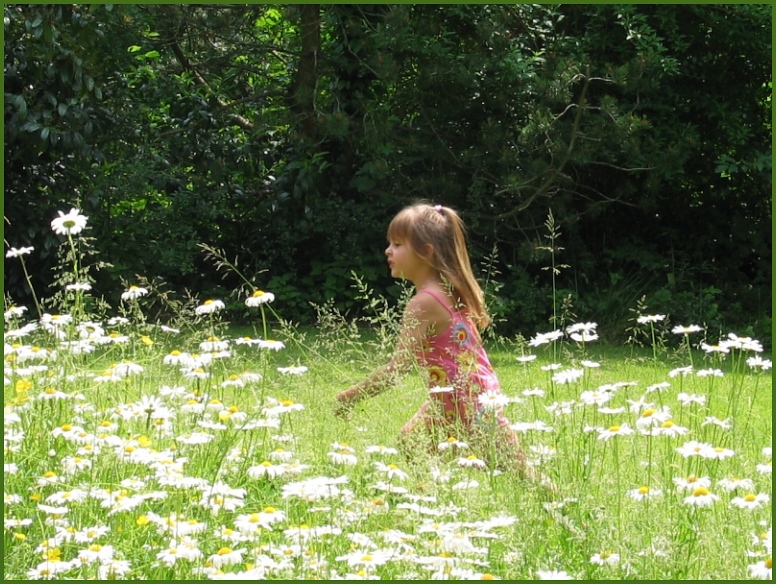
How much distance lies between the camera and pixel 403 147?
29.9 feet

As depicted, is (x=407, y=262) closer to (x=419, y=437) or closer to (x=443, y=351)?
(x=443, y=351)

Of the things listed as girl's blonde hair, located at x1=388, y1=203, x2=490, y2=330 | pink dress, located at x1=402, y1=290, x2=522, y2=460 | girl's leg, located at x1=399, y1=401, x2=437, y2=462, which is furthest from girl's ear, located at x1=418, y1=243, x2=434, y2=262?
girl's leg, located at x1=399, y1=401, x2=437, y2=462

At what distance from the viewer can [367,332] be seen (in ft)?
28.3

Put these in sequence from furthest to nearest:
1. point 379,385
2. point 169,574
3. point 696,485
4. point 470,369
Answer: point 379,385 → point 470,369 → point 696,485 → point 169,574

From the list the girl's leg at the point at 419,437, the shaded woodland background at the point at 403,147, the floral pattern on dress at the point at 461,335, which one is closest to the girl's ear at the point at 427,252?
the floral pattern on dress at the point at 461,335

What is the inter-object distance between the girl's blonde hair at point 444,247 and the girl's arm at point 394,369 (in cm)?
41

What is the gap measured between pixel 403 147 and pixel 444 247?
209 inches

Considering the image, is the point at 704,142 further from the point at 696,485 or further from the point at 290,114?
the point at 696,485

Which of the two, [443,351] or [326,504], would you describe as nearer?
[326,504]

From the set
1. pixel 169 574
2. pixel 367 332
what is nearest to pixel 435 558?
pixel 169 574

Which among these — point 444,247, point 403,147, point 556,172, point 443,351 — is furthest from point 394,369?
point 403,147

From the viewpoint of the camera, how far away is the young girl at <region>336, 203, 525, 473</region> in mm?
2895

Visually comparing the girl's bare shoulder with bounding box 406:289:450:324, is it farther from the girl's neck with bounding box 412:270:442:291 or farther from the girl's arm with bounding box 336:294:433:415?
the girl's arm with bounding box 336:294:433:415

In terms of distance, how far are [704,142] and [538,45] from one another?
1699 millimetres
